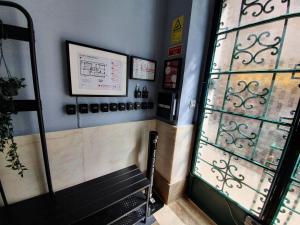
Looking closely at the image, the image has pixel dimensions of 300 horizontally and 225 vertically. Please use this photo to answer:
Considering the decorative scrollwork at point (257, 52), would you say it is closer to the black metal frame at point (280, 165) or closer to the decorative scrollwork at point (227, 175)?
the black metal frame at point (280, 165)

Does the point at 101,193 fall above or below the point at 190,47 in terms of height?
below

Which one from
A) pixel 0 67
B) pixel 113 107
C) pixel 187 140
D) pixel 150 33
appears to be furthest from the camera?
pixel 187 140

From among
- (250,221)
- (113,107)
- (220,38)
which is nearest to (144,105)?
(113,107)

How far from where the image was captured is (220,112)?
1.37 metres

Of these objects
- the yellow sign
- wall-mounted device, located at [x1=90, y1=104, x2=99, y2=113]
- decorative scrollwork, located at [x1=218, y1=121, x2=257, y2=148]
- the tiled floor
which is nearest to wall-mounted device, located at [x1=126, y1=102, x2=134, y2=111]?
wall-mounted device, located at [x1=90, y1=104, x2=99, y2=113]

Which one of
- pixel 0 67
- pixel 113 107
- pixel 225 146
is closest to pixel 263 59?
pixel 225 146

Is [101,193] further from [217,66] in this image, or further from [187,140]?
[217,66]

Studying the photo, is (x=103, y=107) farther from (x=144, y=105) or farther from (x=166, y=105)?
(x=166, y=105)

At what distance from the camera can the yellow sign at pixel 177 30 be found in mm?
1337

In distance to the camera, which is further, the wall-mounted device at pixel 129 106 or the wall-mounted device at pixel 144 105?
the wall-mounted device at pixel 144 105

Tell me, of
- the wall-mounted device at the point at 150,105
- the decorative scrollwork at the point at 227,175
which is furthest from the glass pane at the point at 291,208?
the wall-mounted device at the point at 150,105

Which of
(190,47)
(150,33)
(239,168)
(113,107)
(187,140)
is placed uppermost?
(150,33)

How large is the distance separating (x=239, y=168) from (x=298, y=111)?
652 millimetres

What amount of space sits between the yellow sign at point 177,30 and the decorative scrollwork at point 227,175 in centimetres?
125
